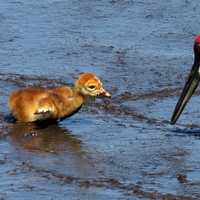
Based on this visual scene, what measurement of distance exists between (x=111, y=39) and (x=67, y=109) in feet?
8.47

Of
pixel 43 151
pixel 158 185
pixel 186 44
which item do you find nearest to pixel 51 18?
pixel 186 44

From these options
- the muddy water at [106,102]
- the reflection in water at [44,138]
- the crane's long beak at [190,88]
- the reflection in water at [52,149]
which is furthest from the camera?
the crane's long beak at [190,88]

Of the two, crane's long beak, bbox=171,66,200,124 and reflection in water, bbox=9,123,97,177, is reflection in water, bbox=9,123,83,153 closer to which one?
reflection in water, bbox=9,123,97,177

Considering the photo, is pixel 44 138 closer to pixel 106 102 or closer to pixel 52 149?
pixel 52 149

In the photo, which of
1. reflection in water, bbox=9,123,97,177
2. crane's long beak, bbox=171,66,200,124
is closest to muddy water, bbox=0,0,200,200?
reflection in water, bbox=9,123,97,177

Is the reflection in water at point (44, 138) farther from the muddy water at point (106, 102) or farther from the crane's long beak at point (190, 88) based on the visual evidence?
the crane's long beak at point (190, 88)

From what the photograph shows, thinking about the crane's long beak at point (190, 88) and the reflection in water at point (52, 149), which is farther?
the crane's long beak at point (190, 88)

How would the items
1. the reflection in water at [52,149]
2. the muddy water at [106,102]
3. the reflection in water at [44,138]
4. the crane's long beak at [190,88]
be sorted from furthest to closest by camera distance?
the crane's long beak at [190,88], the reflection in water at [44,138], the reflection in water at [52,149], the muddy water at [106,102]

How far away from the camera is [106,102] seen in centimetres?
913

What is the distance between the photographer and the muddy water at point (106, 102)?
6.90 m

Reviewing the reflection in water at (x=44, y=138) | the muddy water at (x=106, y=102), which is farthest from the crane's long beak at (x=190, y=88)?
the reflection in water at (x=44, y=138)

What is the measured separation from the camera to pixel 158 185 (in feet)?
22.4

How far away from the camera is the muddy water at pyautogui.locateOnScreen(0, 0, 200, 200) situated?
272 inches

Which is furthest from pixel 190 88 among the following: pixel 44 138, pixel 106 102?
pixel 44 138
